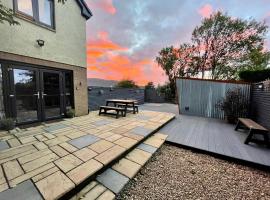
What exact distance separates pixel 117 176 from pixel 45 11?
233 inches

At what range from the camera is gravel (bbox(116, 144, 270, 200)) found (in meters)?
1.94

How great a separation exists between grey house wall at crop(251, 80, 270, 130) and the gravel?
2.43m

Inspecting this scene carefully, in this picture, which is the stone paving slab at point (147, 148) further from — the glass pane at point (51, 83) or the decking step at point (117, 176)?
the glass pane at point (51, 83)

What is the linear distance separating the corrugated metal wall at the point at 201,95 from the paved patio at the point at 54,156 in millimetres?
4477

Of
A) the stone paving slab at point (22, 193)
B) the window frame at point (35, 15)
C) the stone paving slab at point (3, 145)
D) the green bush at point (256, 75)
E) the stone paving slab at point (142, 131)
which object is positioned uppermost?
the window frame at point (35, 15)

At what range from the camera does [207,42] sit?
15641mm

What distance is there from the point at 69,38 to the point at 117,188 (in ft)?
19.0

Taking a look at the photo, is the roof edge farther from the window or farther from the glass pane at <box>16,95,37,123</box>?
the glass pane at <box>16,95,37,123</box>

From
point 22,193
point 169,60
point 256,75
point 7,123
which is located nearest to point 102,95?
point 7,123

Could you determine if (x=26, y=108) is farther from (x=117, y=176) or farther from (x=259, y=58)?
(x=259, y=58)

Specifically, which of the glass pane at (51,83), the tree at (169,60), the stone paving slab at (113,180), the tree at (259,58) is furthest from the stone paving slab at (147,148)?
the tree at (259,58)

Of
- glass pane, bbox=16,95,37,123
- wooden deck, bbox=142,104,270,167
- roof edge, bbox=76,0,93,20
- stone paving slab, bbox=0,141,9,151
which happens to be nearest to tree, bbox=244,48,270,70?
wooden deck, bbox=142,104,270,167

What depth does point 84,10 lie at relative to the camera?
19.2 ft

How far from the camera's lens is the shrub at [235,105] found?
5.62 metres
